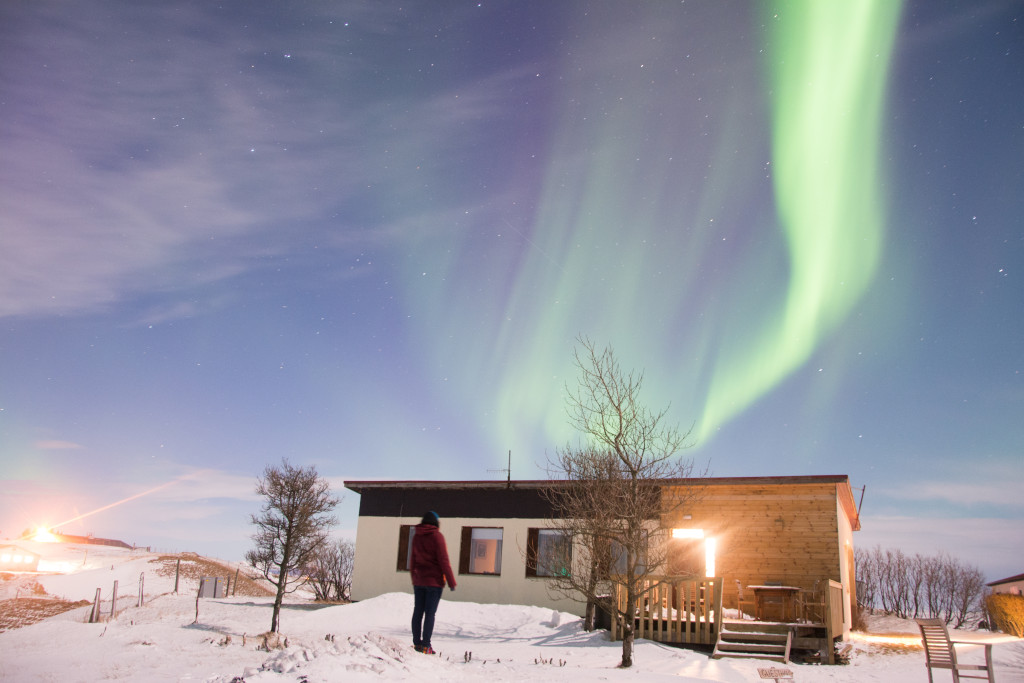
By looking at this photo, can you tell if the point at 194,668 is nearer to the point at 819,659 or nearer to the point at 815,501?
the point at 819,659

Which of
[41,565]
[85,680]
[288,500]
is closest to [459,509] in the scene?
[288,500]

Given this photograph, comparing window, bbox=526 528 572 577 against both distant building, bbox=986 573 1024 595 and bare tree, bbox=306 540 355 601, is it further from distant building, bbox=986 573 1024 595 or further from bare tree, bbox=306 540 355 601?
distant building, bbox=986 573 1024 595

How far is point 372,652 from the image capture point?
310 inches

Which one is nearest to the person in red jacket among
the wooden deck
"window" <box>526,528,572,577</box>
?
the wooden deck

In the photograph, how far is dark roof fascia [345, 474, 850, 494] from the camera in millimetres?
18708

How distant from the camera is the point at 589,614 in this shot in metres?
17.6

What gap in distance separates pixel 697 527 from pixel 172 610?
18124 millimetres

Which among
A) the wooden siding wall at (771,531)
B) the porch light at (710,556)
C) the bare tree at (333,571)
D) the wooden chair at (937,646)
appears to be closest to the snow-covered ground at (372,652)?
the wooden chair at (937,646)

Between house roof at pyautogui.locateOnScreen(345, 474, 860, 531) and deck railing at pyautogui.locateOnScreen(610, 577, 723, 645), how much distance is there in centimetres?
276

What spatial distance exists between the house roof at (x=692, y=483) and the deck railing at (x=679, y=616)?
276 centimetres

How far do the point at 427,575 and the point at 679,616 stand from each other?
7841 mm

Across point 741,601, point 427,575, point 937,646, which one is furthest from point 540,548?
point 427,575

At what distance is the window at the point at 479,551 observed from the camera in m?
24.7

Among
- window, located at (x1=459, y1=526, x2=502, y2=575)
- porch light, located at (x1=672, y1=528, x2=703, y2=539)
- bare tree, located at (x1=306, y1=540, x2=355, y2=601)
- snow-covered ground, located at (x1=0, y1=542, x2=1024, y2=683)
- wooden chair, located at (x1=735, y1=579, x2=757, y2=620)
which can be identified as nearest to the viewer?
snow-covered ground, located at (x1=0, y1=542, x2=1024, y2=683)
